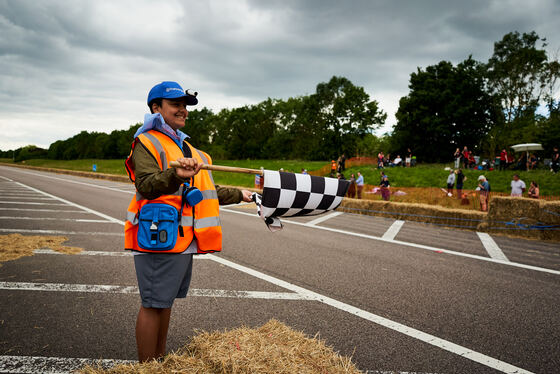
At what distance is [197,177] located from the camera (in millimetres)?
2232

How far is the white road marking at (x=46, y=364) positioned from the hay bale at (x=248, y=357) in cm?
41

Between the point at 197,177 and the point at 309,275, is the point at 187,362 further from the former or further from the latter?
the point at 309,275

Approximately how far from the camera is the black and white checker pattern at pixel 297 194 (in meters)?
2.55

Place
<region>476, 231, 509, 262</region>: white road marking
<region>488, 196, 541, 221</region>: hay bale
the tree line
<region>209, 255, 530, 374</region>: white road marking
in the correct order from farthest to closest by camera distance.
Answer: the tree line, <region>488, 196, 541, 221</region>: hay bale, <region>476, 231, 509, 262</region>: white road marking, <region>209, 255, 530, 374</region>: white road marking

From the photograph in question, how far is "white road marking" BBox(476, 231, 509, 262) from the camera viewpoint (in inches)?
245

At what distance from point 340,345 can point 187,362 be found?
147 centimetres

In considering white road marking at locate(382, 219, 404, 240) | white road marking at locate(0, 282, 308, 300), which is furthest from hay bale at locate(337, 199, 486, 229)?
white road marking at locate(0, 282, 308, 300)

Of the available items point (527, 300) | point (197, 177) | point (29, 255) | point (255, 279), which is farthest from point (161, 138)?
point (29, 255)

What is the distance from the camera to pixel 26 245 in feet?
20.1

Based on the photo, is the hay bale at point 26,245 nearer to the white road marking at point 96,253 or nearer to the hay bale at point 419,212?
the white road marking at point 96,253

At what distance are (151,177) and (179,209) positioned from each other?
0.30 m

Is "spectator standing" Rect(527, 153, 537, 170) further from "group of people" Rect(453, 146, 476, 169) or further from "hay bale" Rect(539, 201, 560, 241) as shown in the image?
"hay bale" Rect(539, 201, 560, 241)

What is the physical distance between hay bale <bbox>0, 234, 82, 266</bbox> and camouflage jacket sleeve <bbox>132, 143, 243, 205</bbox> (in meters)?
4.92

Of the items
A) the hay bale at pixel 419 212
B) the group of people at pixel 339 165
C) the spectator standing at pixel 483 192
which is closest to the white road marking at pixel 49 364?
the hay bale at pixel 419 212
